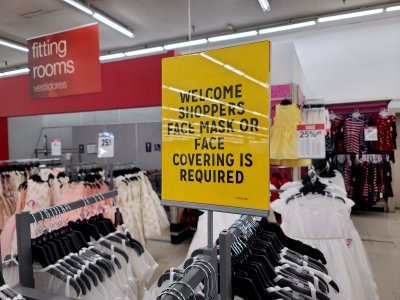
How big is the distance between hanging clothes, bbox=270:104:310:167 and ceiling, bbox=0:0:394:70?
469 cm

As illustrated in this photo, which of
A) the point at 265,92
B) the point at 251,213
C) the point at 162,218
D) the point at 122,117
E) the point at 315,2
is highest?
the point at 315,2

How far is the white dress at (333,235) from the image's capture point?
5.94ft

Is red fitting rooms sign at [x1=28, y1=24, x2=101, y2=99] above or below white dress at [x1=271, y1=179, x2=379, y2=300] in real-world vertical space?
above

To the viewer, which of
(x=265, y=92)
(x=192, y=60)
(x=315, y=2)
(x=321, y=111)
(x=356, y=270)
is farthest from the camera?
(x=315, y=2)

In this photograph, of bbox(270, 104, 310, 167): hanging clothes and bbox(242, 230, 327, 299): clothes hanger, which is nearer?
bbox(242, 230, 327, 299): clothes hanger

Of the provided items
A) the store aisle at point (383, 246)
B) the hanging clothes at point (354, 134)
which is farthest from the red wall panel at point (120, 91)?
the hanging clothes at point (354, 134)

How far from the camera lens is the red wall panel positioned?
4359mm

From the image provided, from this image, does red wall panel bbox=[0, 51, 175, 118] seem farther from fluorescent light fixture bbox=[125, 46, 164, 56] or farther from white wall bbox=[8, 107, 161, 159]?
fluorescent light fixture bbox=[125, 46, 164, 56]

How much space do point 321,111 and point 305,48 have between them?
5096 millimetres

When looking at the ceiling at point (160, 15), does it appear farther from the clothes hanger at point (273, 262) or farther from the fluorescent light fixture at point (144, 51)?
the clothes hanger at point (273, 262)

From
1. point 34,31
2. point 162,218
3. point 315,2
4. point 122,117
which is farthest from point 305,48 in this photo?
point 34,31

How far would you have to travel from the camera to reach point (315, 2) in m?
6.95

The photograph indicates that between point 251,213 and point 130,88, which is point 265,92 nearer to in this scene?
point 251,213

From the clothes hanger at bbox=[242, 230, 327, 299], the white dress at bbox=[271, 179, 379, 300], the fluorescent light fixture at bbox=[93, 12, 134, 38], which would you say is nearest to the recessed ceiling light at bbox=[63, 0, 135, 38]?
the fluorescent light fixture at bbox=[93, 12, 134, 38]
